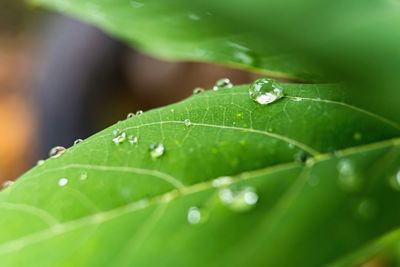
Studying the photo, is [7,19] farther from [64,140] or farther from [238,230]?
[238,230]

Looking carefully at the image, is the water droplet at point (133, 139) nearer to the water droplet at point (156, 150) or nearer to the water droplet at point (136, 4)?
the water droplet at point (156, 150)

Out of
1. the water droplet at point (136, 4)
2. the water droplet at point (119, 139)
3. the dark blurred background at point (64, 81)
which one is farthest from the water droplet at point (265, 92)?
the dark blurred background at point (64, 81)

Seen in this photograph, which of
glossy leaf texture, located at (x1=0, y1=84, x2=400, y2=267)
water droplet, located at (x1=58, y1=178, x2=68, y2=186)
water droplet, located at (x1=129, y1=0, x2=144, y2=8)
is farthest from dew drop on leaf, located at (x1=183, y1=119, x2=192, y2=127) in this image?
water droplet, located at (x1=129, y1=0, x2=144, y2=8)

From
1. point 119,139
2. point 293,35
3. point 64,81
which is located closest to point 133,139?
point 119,139

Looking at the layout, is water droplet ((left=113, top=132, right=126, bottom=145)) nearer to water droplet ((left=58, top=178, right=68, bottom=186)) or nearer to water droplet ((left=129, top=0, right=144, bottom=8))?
water droplet ((left=58, top=178, right=68, bottom=186))

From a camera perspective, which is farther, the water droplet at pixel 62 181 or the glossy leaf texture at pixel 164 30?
the glossy leaf texture at pixel 164 30

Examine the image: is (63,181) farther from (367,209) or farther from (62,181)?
(367,209)
